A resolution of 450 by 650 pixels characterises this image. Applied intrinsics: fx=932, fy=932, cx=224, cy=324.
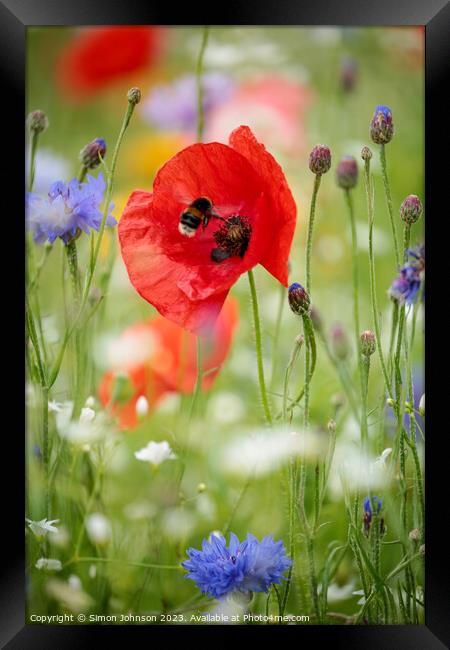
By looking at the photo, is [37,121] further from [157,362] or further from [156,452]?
[156,452]

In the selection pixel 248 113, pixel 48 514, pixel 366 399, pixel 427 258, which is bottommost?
pixel 48 514

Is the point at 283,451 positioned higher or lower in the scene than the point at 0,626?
higher

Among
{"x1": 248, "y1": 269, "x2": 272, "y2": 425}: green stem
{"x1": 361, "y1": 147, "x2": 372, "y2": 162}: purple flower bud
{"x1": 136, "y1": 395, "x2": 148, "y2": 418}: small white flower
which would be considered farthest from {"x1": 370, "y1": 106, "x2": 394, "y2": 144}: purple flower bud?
{"x1": 136, "y1": 395, "x2": 148, "y2": 418}: small white flower

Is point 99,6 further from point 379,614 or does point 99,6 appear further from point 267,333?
point 379,614

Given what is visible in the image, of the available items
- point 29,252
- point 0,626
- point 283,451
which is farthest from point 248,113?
point 0,626

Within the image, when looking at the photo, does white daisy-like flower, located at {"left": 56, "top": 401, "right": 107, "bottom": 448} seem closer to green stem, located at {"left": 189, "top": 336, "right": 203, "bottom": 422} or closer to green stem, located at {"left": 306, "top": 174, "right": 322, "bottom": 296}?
green stem, located at {"left": 189, "top": 336, "right": 203, "bottom": 422}

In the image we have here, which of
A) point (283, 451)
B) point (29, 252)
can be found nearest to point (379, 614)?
point (283, 451)

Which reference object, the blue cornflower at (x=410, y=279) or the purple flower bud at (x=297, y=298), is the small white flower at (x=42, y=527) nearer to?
the purple flower bud at (x=297, y=298)
